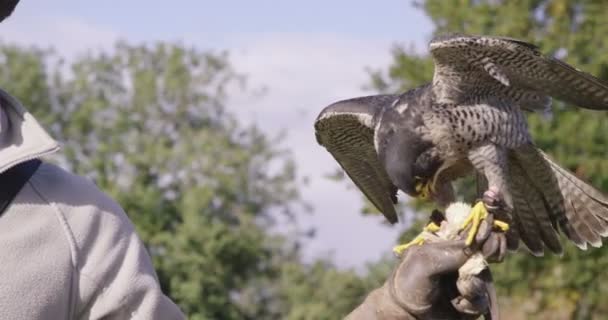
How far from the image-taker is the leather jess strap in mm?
2604

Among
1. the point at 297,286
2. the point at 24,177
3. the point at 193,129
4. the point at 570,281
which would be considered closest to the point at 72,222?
the point at 24,177

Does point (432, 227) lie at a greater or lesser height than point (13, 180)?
lesser

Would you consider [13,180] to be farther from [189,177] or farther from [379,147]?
[189,177]

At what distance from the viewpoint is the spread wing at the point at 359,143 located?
6086mm

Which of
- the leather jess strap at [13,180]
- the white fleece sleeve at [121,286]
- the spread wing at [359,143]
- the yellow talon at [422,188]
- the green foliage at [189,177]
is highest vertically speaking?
the leather jess strap at [13,180]

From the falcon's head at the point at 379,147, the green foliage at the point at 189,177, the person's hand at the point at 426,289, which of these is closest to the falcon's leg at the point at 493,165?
the falcon's head at the point at 379,147

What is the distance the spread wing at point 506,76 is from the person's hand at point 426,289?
8.82 feet

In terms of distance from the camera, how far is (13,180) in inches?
103

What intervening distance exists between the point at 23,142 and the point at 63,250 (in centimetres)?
25

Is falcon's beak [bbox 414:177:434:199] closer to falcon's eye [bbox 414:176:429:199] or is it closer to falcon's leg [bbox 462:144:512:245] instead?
falcon's eye [bbox 414:176:429:199]

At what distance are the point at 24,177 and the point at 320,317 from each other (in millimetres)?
31434

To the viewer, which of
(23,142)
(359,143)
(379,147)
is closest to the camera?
(23,142)

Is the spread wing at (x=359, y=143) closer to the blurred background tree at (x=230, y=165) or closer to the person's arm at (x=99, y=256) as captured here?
the person's arm at (x=99, y=256)

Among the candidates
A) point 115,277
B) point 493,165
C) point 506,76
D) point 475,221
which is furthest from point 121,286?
point 506,76
